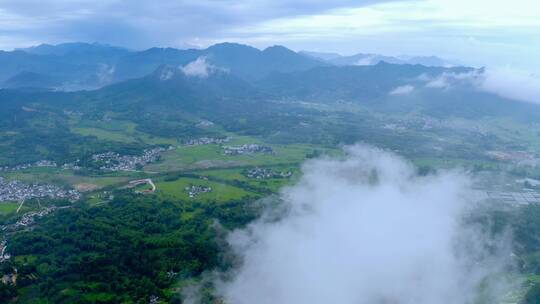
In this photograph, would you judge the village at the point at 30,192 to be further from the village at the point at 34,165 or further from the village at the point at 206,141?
the village at the point at 206,141

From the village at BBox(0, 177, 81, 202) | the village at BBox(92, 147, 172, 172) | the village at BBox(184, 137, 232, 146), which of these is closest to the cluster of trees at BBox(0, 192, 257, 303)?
the village at BBox(0, 177, 81, 202)

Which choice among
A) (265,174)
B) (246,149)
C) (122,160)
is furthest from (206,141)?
(265,174)

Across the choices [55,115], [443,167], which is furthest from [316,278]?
[55,115]

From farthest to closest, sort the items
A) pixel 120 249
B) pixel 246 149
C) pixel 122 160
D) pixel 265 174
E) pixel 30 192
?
pixel 246 149
pixel 122 160
pixel 265 174
pixel 30 192
pixel 120 249

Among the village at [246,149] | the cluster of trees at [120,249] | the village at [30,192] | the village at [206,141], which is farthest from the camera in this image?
the village at [206,141]

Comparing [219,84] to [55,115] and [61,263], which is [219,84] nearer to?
[55,115]

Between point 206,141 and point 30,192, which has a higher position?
point 30,192

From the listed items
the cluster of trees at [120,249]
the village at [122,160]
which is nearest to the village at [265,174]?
the cluster of trees at [120,249]

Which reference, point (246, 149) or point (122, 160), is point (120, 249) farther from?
point (246, 149)

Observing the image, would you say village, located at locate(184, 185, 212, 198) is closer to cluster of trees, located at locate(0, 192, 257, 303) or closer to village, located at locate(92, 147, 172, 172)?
cluster of trees, located at locate(0, 192, 257, 303)
